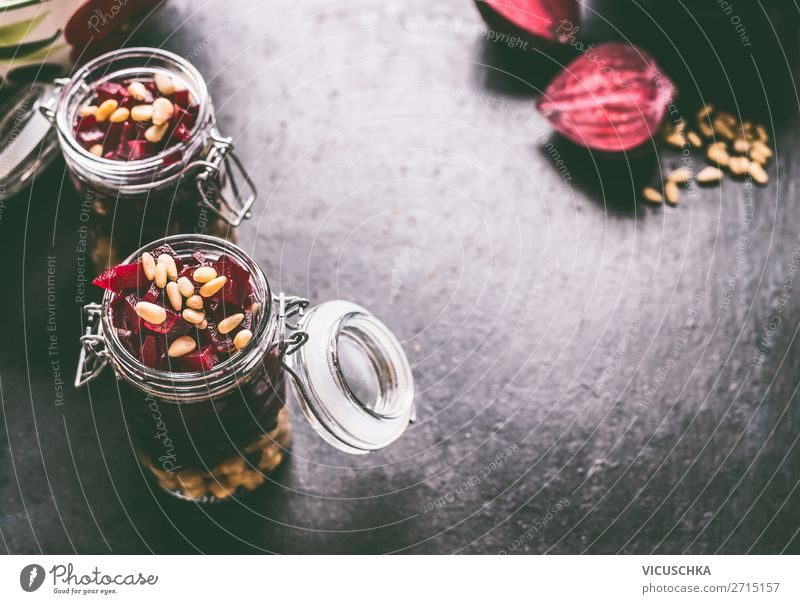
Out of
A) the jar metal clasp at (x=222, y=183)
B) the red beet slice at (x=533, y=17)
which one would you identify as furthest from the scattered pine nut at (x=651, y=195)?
the jar metal clasp at (x=222, y=183)

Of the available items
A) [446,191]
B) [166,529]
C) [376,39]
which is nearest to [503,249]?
[446,191]

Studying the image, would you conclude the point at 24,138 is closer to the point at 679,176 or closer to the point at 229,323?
the point at 229,323

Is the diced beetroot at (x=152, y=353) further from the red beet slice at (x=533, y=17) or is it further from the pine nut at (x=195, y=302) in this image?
the red beet slice at (x=533, y=17)

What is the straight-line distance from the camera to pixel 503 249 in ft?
1.84

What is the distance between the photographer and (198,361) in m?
0.41

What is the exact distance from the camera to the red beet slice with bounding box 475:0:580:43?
58cm

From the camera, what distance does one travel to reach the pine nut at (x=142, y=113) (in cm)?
45

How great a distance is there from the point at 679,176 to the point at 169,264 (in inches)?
13.7

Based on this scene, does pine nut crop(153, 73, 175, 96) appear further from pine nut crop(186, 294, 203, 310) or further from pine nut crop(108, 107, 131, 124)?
pine nut crop(186, 294, 203, 310)

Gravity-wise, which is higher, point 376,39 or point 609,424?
point 376,39
